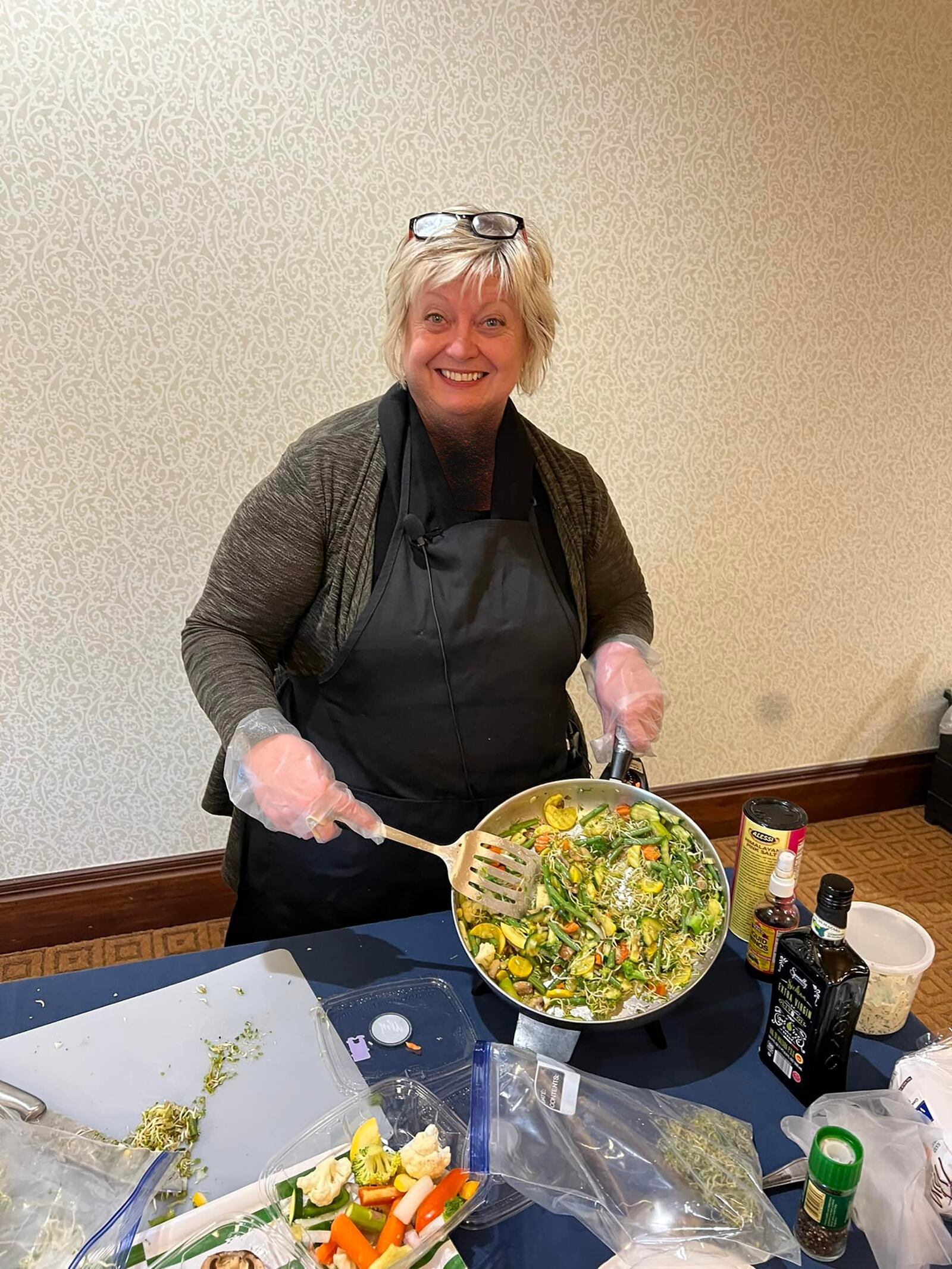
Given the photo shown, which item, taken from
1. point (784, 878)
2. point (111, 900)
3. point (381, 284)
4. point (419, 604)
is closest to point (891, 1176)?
point (784, 878)

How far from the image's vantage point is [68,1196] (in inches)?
33.9

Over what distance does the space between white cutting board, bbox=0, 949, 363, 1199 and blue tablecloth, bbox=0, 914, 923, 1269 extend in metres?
0.04

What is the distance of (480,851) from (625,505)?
147 centimetres

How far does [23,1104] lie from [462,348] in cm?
102

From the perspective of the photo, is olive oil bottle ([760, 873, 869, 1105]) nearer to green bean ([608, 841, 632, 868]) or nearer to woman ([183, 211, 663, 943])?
green bean ([608, 841, 632, 868])

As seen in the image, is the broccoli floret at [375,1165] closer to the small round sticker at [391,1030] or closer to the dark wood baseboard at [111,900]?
the small round sticker at [391,1030]

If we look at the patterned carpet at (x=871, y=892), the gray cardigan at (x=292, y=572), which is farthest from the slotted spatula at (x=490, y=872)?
the patterned carpet at (x=871, y=892)

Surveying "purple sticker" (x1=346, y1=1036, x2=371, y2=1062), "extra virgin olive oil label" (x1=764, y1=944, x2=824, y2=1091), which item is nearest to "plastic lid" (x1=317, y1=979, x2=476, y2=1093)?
"purple sticker" (x1=346, y1=1036, x2=371, y2=1062)

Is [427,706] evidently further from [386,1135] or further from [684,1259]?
[684,1259]

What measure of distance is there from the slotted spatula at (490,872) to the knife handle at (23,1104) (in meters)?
0.46

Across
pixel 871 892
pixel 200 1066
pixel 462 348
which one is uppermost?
pixel 462 348

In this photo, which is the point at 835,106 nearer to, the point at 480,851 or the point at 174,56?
the point at 174,56

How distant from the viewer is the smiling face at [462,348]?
126 centimetres

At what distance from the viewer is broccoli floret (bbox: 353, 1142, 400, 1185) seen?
2.91ft
